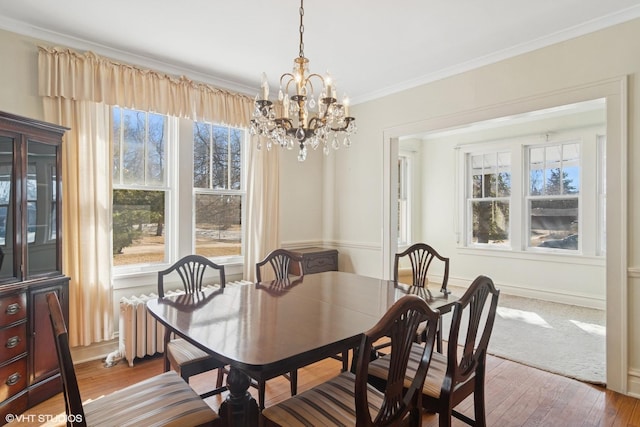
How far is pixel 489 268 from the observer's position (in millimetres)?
5773

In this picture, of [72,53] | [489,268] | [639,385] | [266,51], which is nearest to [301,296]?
[266,51]

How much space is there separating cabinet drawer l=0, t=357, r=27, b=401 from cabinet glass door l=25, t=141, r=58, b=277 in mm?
579

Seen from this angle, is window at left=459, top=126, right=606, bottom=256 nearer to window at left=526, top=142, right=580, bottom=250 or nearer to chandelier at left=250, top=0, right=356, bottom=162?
window at left=526, top=142, right=580, bottom=250

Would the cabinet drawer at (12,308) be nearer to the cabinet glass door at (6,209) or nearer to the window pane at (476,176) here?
the cabinet glass door at (6,209)

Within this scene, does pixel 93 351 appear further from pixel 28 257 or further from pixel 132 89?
pixel 132 89

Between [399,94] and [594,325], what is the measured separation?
350 cm

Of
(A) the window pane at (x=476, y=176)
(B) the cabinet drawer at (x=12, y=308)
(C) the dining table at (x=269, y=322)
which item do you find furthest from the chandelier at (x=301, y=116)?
(A) the window pane at (x=476, y=176)

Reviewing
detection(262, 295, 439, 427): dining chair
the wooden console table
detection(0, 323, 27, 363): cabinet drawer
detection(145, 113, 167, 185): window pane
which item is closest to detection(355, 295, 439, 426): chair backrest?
detection(262, 295, 439, 427): dining chair

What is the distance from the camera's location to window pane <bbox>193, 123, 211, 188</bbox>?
374 cm

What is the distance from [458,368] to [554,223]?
180 inches

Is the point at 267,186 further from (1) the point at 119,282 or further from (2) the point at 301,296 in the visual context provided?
(2) the point at 301,296

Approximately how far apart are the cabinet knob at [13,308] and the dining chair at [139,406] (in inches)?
47.4

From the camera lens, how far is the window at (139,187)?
327 centimetres

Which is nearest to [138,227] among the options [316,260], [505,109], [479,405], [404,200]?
[316,260]
